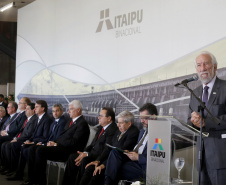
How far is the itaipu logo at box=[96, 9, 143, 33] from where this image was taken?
6.36m

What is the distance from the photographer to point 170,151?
11.0ft

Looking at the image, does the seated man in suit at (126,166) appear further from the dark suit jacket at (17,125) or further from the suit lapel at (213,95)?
the dark suit jacket at (17,125)

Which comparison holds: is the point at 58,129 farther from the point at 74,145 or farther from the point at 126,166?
the point at 126,166

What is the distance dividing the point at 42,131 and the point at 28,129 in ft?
1.49

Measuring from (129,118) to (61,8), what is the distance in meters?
4.11

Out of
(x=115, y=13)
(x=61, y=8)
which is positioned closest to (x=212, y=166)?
(x=115, y=13)

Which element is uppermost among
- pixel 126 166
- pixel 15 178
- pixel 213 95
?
pixel 213 95

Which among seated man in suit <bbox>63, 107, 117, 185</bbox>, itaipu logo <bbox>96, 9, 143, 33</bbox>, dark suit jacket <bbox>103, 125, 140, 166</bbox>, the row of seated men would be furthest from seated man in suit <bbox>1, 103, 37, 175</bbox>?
dark suit jacket <bbox>103, 125, 140, 166</bbox>

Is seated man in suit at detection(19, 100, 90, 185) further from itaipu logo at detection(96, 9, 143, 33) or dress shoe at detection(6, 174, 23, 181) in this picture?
itaipu logo at detection(96, 9, 143, 33)

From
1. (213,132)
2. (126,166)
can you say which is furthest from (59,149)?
(213,132)

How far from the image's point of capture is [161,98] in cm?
576

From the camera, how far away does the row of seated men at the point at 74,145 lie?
15.7ft

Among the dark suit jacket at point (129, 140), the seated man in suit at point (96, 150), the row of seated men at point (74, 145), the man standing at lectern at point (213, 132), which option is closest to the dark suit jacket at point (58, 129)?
the row of seated men at point (74, 145)

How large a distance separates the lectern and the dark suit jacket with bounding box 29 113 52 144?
3883 millimetres
